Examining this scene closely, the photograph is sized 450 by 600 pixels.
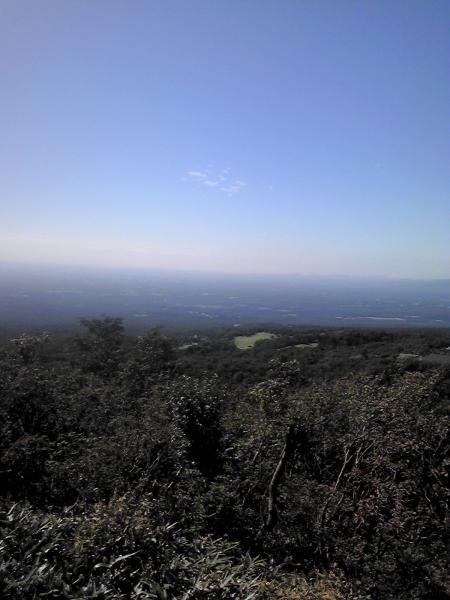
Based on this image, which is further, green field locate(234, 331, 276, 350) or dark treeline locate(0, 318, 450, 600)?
green field locate(234, 331, 276, 350)

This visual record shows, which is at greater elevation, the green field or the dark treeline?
the dark treeline

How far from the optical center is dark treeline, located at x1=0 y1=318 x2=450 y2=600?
3879mm

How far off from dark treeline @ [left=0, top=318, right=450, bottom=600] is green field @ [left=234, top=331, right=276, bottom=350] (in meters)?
31.3

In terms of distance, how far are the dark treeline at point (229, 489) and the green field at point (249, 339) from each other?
103ft

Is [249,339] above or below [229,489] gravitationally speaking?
below

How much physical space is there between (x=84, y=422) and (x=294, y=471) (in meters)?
6.40

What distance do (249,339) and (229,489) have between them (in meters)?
41.2

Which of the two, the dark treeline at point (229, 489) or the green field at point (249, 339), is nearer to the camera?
the dark treeline at point (229, 489)

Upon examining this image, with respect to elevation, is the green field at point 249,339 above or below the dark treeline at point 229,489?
below

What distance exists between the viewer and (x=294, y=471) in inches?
444

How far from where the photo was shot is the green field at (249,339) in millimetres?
44581

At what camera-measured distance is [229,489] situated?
9.06 m

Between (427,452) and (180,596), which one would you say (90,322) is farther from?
(180,596)

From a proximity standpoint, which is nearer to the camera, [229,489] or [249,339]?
[229,489]
